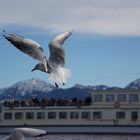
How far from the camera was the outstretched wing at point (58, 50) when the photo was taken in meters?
19.0

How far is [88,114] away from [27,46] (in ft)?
168

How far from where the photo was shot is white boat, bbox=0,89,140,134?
68.6 metres

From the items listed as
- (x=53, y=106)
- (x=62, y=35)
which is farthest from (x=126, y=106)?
(x=62, y=35)

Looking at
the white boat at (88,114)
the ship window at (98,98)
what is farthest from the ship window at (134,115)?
the ship window at (98,98)

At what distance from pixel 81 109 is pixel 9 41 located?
51.5m

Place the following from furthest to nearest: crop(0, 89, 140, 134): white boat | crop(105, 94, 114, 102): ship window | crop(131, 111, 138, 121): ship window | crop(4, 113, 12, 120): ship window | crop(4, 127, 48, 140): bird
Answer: crop(4, 113, 12, 120): ship window, crop(105, 94, 114, 102): ship window, crop(131, 111, 138, 121): ship window, crop(0, 89, 140, 134): white boat, crop(4, 127, 48, 140): bird

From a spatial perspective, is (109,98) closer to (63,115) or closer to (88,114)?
(88,114)

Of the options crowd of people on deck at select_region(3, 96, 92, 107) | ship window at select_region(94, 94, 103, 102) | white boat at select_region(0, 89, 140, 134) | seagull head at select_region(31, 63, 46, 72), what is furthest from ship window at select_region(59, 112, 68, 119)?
seagull head at select_region(31, 63, 46, 72)

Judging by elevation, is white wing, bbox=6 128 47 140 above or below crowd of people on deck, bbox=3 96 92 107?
below

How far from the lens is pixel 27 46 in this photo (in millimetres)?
19297

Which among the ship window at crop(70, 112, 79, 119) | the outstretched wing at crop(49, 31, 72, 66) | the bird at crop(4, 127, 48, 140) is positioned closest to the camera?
the bird at crop(4, 127, 48, 140)

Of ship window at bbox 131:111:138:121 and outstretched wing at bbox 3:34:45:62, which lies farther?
ship window at bbox 131:111:138:121

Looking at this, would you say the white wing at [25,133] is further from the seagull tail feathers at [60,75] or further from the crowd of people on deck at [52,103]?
the crowd of people on deck at [52,103]

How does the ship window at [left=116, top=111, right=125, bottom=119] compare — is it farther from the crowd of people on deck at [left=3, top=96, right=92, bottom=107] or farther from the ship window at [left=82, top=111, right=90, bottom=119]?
the crowd of people on deck at [left=3, top=96, right=92, bottom=107]
